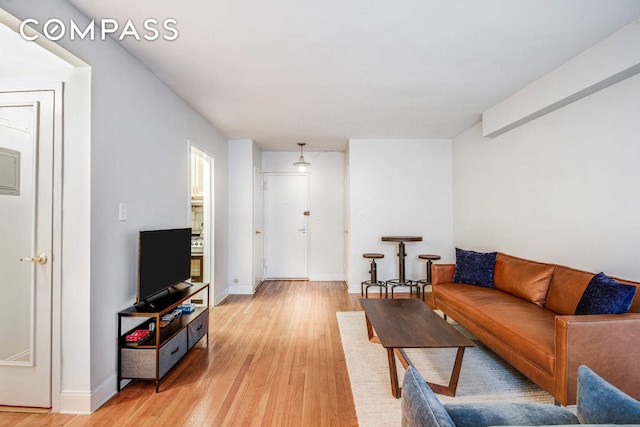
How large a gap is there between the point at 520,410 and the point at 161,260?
2543mm

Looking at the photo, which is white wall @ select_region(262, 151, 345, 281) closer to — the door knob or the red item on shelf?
the red item on shelf

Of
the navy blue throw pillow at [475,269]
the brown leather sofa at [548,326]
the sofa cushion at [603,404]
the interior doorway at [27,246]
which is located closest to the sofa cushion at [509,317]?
the brown leather sofa at [548,326]

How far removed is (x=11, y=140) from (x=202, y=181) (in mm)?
2612

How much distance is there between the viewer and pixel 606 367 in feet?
5.66

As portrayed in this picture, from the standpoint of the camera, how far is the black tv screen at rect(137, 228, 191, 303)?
7.41 feet

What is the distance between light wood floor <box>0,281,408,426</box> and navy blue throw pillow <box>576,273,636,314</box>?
1.72m

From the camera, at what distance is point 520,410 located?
44.8 inches

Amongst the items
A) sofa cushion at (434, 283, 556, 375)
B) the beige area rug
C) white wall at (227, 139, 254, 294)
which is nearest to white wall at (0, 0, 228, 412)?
the beige area rug

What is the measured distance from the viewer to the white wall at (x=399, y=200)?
5.01 metres

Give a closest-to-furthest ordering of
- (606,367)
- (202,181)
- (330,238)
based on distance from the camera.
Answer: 1. (606,367)
2. (202,181)
3. (330,238)

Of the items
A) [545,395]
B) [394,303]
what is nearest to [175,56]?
[394,303]

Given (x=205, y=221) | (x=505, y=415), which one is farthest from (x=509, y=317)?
(x=205, y=221)

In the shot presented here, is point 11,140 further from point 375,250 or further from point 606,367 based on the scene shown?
point 375,250

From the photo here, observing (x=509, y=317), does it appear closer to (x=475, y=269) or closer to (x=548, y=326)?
(x=548, y=326)
